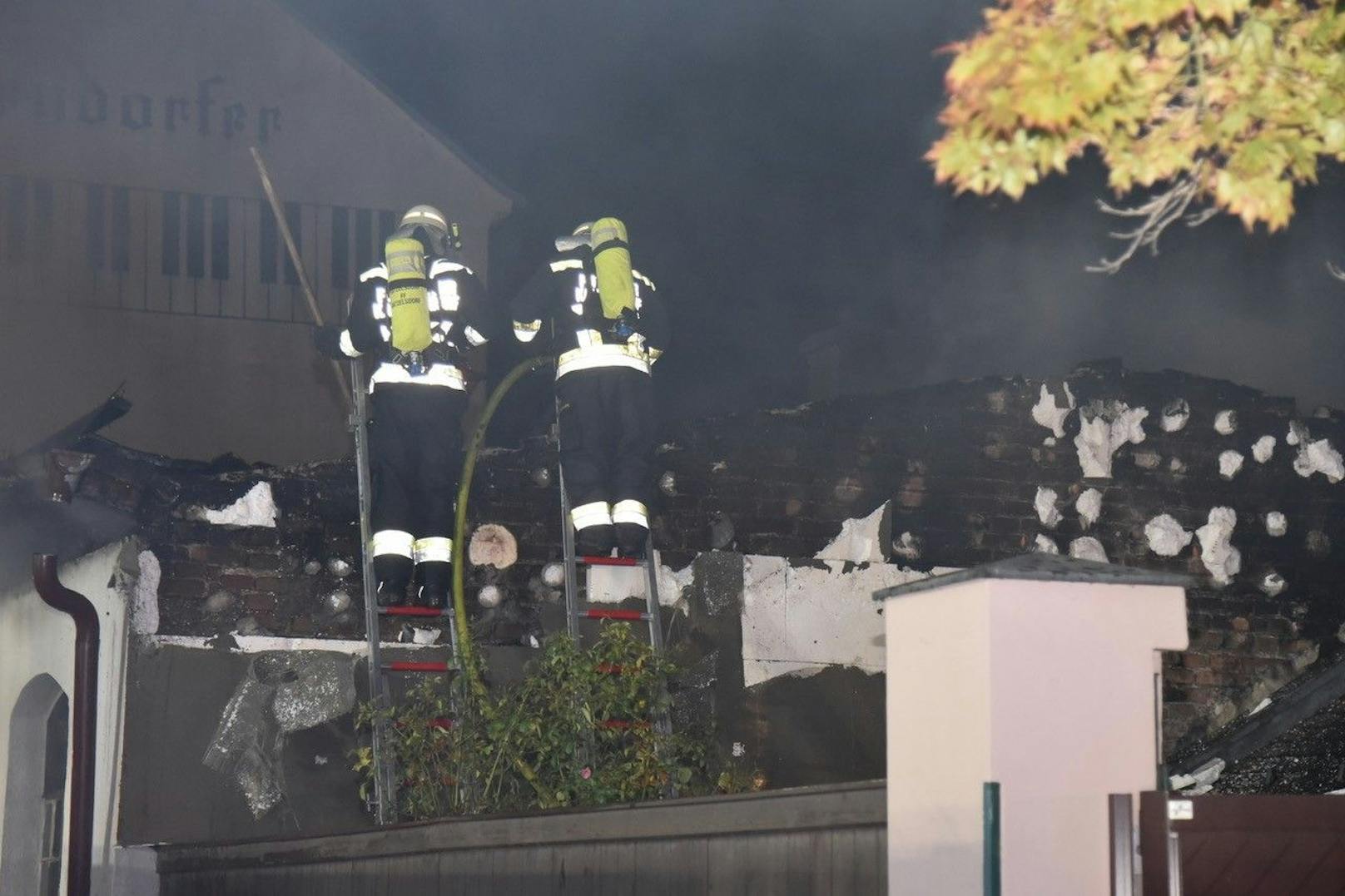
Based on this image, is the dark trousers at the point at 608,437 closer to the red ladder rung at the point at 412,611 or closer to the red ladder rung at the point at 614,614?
the red ladder rung at the point at 614,614

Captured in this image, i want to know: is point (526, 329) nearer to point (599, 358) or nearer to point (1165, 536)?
point (599, 358)

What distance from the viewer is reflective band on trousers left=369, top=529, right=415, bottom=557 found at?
8.77 meters

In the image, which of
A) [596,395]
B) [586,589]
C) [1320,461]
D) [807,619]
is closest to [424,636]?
[586,589]

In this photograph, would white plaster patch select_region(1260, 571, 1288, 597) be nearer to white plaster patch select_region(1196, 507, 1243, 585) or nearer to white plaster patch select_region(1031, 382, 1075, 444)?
white plaster patch select_region(1196, 507, 1243, 585)

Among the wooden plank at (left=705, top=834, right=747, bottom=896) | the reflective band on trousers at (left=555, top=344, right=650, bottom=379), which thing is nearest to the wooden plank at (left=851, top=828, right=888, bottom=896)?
the wooden plank at (left=705, top=834, right=747, bottom=896)

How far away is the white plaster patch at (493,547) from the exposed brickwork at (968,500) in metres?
0.04

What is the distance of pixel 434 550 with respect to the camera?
8914 mm

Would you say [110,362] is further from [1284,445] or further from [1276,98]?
[1276,98]

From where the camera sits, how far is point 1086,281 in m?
13.4

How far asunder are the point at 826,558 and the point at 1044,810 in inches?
208

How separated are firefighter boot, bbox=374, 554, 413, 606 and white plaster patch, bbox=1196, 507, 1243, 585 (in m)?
4.30

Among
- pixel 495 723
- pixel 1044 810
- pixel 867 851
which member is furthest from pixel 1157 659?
pixel 495 723

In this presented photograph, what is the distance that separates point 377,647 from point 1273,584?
15.9 ft

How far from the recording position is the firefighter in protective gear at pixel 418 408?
8805 millimetres
